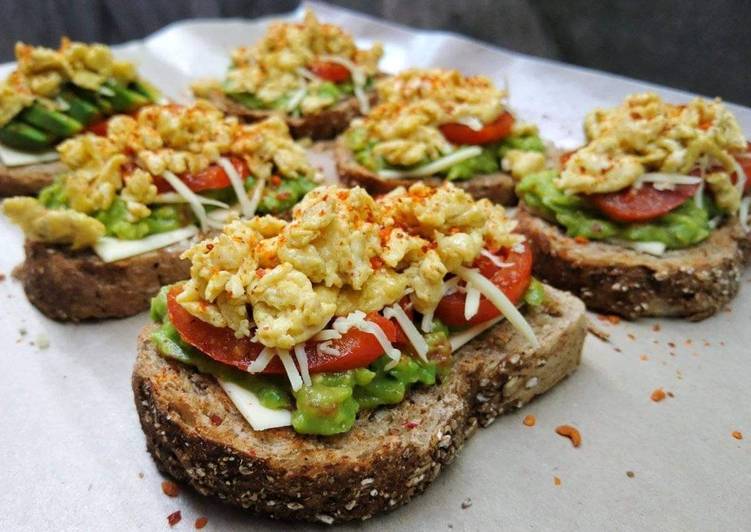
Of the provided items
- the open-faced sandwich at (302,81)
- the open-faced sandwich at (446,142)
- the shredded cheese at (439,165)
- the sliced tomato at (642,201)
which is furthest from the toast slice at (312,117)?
the sliced tomato at (642,201)

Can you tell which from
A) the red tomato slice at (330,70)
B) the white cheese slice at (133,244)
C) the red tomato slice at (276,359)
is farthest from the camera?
the red tomato slice at (330,70)

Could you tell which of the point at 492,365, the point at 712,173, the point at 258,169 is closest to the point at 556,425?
the point at 492,365

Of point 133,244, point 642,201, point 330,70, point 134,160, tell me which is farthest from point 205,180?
point 330,70

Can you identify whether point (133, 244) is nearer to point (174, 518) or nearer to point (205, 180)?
point (205, 180)

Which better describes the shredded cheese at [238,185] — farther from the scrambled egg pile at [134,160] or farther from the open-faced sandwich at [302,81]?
the open-faced sandwich at [302,81]

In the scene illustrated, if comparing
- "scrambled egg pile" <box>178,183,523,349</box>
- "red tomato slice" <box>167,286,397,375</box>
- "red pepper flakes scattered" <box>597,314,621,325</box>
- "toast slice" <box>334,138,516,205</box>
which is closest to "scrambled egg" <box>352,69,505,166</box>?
"toast slice" <box>334,138,516,205</box>

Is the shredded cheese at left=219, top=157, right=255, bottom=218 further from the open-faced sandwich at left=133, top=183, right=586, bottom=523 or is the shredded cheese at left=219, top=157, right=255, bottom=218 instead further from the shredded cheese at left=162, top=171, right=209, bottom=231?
the open-faced sandwich at left=133, top=183, right=586, bottom=523
